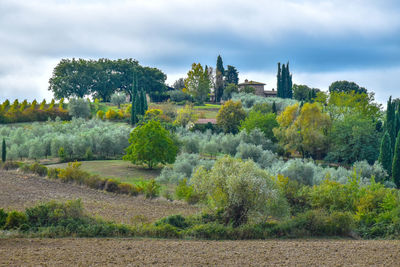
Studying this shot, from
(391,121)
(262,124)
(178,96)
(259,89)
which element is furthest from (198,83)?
(391,121)

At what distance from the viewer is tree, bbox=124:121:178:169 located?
43562 mm

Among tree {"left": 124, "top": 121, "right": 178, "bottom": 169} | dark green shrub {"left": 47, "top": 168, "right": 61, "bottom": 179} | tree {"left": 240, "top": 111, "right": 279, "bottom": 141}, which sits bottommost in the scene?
dark green shrub {"left": 47, "top": 168, "right": 61, "bottom": 179}

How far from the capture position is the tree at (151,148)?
4356cm

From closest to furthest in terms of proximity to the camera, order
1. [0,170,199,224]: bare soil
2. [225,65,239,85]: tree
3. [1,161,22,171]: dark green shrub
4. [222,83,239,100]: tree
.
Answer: [0,170,199,224]: bare soil
[1,161,22,171]: dark green shrub
[222,83,239,100]: tree
[225,65,239,85]: tree

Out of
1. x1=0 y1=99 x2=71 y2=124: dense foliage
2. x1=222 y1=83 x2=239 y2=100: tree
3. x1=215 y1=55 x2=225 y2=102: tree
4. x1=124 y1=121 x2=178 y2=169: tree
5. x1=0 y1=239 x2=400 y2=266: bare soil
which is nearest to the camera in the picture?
x1=0 y1=239 x2=400 y2=266: bare soil

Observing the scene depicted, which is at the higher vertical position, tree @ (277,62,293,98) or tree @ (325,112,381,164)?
tree @ (277,62,293,98)

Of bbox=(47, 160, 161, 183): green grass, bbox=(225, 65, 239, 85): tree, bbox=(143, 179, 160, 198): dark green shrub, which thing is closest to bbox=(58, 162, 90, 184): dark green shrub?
bbox=(47, 160, 161, 183): green grass

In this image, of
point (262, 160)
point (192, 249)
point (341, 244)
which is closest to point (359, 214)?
point (341, 244)

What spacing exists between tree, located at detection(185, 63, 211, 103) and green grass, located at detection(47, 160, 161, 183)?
49.7 metres

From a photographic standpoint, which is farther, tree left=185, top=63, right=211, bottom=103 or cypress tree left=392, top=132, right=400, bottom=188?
tree left=185, top=63, right=211, bottom=103

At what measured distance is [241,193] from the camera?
2075 cm

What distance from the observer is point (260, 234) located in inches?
786

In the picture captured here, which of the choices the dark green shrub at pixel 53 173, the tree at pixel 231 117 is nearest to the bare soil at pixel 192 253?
the dark green shrub at pixel 53 173

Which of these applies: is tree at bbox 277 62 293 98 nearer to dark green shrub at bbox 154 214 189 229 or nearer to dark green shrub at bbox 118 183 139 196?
dark green shrub at bbox 118 183 139 196
